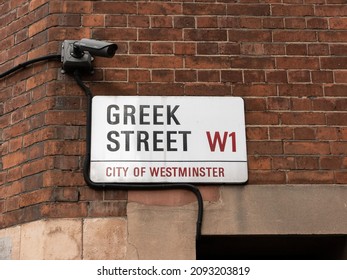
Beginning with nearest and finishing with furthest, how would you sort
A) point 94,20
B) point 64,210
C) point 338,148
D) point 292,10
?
1. point 64,210
2. point 338,148
3. point 94,20
4. point 292,10

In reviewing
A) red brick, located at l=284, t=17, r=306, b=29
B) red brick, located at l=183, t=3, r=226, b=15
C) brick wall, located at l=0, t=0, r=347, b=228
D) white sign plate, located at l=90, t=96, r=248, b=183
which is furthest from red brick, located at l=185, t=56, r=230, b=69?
red brick, located at l=284, t=17, r=306, b=29

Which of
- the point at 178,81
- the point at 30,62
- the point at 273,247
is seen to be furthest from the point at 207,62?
the point at 273,247

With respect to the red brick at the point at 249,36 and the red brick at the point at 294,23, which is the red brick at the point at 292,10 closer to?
the red brick at the point at 294,23

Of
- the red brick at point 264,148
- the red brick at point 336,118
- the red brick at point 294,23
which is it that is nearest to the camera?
the red brick at point 264,148

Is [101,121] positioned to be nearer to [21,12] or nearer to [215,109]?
[215,109]

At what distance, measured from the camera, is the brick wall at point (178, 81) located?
407 centimetres

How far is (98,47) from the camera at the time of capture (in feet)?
13.1

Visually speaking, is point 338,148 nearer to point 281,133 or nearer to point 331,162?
point 331,162

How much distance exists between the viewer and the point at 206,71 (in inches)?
170

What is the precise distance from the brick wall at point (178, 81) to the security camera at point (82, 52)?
0.30 feet

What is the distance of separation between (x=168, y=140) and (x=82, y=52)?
2.72 feet

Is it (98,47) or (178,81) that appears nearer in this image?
(98,47)

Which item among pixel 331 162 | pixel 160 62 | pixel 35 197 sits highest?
pixel 160 62

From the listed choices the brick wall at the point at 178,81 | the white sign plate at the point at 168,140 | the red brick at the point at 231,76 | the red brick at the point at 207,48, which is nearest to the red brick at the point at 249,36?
the brick wall at the point at 178,81
